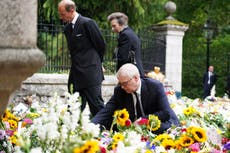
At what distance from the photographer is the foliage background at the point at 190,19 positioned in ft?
63.1

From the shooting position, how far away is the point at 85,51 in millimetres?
8539

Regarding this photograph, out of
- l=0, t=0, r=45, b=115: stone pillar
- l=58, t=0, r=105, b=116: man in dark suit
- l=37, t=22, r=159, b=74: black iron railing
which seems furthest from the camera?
l=37, t=22, r=159, b=74: black iron railing

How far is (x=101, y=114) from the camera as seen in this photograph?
21.2 ft

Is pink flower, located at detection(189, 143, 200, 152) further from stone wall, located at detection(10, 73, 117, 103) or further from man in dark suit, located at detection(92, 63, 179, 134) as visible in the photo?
stone wall, located at detection(10, 73, 117, 103)

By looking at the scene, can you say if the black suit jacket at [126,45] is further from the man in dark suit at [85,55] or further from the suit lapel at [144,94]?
the suit lapel at [144,94]

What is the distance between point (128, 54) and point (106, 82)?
3.47 metres

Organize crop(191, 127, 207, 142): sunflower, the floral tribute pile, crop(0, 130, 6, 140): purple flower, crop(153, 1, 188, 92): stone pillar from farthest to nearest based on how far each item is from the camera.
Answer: crop(153, 1, 188, 92): stone pillar < crop(191, 127, 207, 142): sunflower < crop(0, 130, 6, 140): purple flower < the floral tribute pile

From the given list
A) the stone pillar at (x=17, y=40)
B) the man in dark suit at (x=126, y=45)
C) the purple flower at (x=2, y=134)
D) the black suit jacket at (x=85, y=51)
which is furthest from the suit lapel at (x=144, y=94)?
the stone pillar at (x=17, y=40)

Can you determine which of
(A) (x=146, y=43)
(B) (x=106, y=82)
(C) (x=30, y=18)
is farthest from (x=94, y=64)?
(A) (x=146, y=43)

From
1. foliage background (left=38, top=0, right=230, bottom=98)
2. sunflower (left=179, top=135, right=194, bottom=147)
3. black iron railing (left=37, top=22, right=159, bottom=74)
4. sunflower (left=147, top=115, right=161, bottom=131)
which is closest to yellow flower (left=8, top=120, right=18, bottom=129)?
sunflower (left=147, top=115, right=161, bottom=131)

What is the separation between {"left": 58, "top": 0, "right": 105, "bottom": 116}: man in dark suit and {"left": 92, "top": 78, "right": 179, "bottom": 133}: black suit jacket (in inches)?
65.3

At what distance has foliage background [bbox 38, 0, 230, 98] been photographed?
757 inches

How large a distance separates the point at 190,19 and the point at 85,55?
24.7m

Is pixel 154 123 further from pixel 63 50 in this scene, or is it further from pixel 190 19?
pixel 190 19
